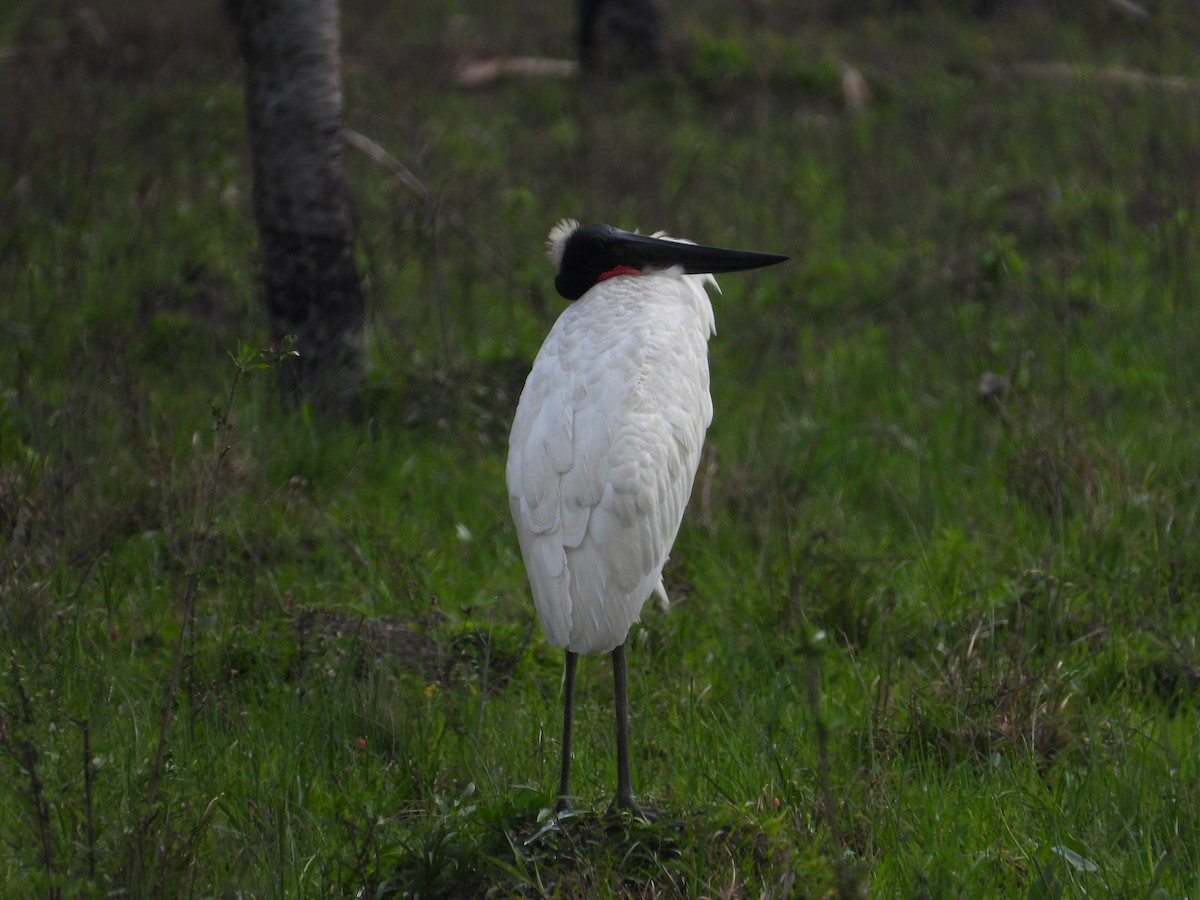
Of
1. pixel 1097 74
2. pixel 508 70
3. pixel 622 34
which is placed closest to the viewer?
pixel 1097 74

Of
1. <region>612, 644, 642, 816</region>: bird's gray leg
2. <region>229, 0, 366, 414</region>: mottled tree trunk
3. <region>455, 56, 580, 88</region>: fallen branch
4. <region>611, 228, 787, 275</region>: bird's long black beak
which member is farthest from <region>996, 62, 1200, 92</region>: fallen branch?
<region>612, 644, 642, 816</region>: bird's gray leg

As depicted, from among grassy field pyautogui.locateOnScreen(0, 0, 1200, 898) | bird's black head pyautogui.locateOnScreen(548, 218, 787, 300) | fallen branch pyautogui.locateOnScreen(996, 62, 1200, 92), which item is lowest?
grassy field pyautogui.locateOnScreen(0, 0, 1200, 898)

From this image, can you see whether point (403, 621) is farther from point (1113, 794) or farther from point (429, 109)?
point (429, 109)

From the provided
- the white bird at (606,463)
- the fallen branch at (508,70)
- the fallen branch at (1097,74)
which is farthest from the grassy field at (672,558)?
the fallen branch at (508,70)

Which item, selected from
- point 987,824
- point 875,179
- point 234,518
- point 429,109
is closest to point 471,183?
point 429,109

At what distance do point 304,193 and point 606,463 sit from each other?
2781 millimetres

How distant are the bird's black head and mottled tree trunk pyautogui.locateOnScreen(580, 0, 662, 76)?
8167mm

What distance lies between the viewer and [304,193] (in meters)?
5.45

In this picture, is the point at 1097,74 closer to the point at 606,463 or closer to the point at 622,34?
the point at 622,34

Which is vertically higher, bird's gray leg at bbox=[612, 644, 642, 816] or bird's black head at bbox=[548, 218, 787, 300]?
bird's black head at bbox=[548, 218, 787, 300]

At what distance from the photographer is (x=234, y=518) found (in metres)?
4.17

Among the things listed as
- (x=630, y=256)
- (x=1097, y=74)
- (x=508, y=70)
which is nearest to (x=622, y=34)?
(x=508, y=70)

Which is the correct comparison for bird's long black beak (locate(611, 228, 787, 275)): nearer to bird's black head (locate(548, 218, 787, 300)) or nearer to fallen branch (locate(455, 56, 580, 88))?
bird's black head (locate(548, 218, 787, 300))

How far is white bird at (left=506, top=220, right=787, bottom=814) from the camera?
3.12m
